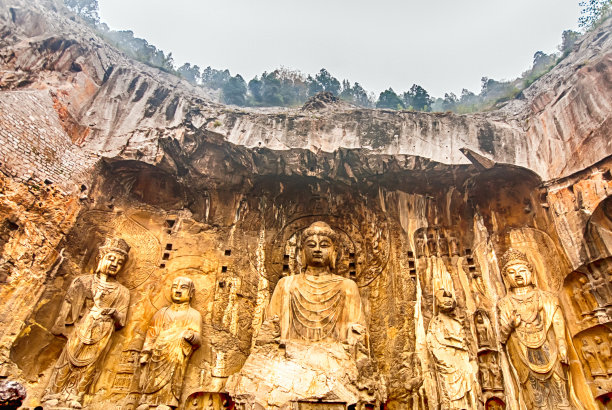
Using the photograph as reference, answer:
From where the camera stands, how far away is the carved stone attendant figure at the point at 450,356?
6566mm

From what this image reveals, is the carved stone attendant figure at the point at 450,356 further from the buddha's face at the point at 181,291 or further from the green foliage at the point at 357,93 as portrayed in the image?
the green foliage at the point at 357,93

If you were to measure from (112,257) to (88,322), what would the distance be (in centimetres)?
127

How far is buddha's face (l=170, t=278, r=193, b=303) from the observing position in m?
7.82

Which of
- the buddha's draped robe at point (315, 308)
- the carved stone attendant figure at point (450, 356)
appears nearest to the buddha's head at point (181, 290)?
the buddha's draped robe at point (315, 308)

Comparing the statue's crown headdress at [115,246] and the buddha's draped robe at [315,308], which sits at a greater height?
the statue's crown headdress at [115,246]

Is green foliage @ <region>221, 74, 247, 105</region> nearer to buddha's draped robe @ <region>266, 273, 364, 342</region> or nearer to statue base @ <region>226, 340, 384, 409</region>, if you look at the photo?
buddha's draped robe @ <region>266, 273, 364, 342</region>

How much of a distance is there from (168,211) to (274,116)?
10.1 ft

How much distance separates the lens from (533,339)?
270 inches

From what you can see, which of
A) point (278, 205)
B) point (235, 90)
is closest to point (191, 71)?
point (235, 90)

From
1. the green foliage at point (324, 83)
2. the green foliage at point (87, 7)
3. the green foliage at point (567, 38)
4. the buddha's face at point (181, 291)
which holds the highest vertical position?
the green foliage at point (87, 7)

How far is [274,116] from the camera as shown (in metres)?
9.03

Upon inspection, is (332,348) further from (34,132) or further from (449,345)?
(34,132)

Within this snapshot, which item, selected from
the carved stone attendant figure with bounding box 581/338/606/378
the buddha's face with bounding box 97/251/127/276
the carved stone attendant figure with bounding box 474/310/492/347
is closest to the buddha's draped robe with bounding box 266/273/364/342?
the carved stone attendant figure with bounding box 474/310/492/347

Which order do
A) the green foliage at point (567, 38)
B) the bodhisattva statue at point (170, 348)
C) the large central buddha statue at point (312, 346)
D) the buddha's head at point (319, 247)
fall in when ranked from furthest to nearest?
1. the green foliage at point (567, 38)
2. the buddha's head at point (319, 247)
3. the bodhisattva statue at point (170, 348)
4. the large central buddha statue at point (312, 346)
